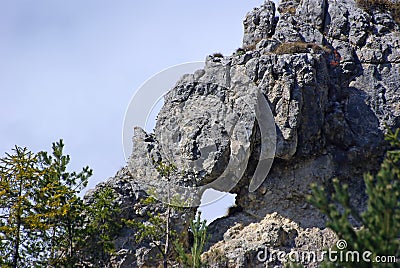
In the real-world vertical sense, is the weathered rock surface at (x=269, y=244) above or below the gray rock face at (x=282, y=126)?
below

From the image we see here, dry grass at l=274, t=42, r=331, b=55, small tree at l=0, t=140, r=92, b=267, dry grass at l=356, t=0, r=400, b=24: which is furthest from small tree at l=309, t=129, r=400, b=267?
dry grass at l=356, t=0, r=400, b=24

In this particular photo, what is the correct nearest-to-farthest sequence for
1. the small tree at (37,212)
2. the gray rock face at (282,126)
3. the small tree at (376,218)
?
the small tree at (376,218) < the small tree at (37,212) < the gray rock face at (282,126)

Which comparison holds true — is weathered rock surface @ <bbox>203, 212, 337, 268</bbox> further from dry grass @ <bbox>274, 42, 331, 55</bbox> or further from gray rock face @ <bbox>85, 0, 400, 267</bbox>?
dry grass @ <bbox>274, 42, 331, 55</bbox>

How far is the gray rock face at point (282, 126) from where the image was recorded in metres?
24.6

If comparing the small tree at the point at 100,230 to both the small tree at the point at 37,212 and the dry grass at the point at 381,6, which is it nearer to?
the small tree at the point at 37,212

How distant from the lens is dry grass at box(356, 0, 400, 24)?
29000 mm

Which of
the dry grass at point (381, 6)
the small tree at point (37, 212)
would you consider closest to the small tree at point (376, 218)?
the small tree at point (37, 212)

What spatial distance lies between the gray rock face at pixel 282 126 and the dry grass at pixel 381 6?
7.17ft

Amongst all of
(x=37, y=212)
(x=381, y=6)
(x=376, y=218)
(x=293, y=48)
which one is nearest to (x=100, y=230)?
(x=37, y=212)

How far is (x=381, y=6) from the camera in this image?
29.2m

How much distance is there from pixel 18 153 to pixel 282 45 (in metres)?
13.4

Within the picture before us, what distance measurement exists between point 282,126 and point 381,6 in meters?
9.43

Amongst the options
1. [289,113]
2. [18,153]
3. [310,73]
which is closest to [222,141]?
[289,113]

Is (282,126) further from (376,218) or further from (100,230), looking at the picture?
(376,218)
